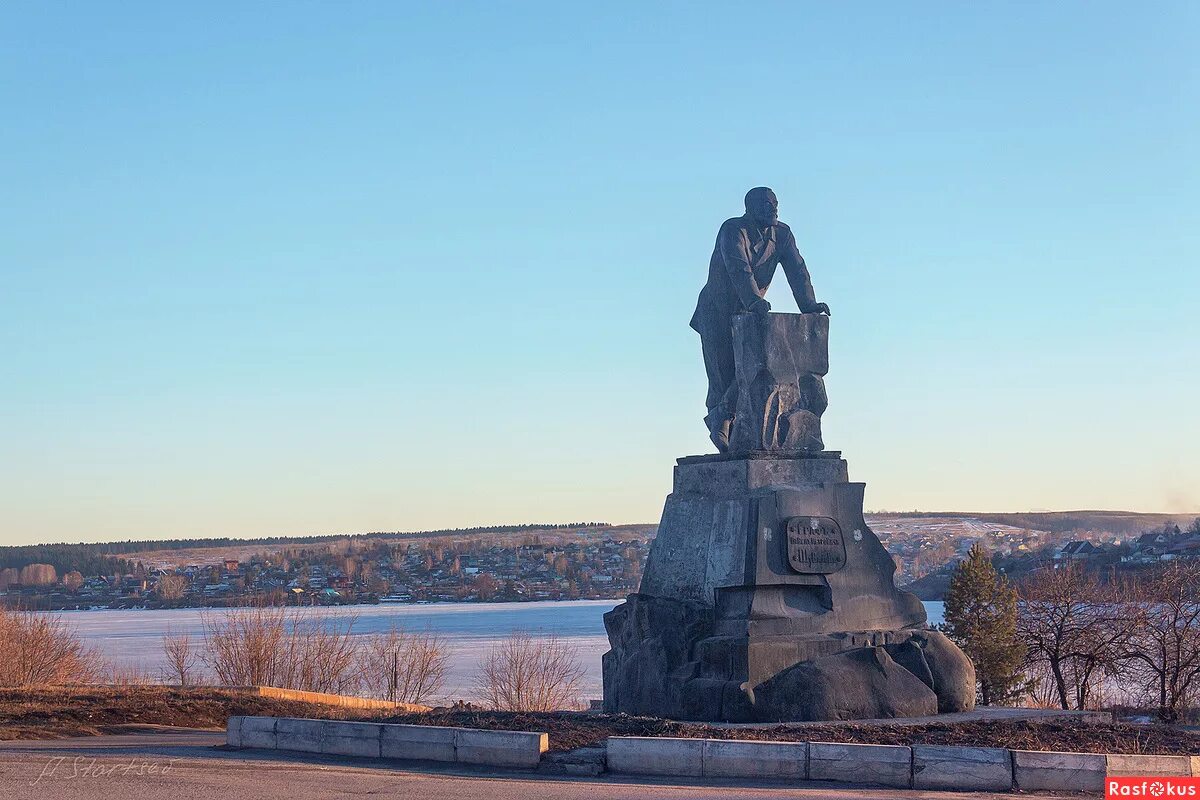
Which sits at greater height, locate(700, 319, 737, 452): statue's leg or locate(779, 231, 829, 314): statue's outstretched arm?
locate(779, 231, 829, 314): statue's outstretched arm

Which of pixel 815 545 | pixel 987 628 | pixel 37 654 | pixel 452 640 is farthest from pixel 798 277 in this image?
pixel 452 640

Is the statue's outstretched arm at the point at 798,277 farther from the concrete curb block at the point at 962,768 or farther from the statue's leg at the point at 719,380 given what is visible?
the concrete curb block at the point at 962,768

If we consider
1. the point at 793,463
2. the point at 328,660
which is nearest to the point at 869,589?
the point at 793,463

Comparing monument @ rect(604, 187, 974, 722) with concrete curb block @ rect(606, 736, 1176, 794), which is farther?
monument @ rect(604, 187, 974, 722)

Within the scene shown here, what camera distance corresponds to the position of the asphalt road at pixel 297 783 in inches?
356

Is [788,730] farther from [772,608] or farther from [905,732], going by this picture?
[772,608]

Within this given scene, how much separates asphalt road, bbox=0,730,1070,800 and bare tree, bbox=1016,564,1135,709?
14123mm

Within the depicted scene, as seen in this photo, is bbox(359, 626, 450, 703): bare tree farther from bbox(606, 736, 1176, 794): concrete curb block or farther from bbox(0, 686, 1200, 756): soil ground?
bbox(606, 736, 1176, 794): concrete curb block

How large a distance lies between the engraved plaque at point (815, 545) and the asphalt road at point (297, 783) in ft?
12.5

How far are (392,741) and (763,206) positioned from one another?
22.5ft

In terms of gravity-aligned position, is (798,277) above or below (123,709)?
above

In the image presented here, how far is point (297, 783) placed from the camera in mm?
9531

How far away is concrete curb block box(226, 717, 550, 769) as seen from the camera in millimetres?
10359

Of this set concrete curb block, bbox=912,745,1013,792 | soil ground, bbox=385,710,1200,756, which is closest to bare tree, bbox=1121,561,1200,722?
soil ground, bbox=385,710,1200,756
